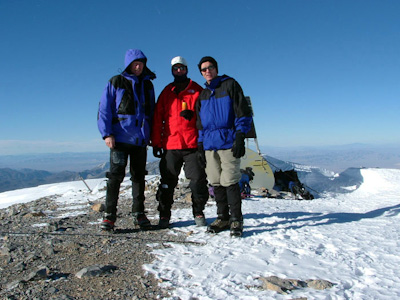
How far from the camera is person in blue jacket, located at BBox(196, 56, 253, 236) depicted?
3449 mm

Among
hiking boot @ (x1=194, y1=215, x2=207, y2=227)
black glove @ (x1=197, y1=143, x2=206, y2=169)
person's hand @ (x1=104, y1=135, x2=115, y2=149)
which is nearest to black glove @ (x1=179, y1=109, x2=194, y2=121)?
black glove @ (x1=197, y1=143, x2=206, y2=169)

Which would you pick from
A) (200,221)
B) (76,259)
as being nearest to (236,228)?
(200,221)

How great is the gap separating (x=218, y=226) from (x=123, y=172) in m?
1.45

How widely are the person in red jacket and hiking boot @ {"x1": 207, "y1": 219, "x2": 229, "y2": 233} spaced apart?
34 cm

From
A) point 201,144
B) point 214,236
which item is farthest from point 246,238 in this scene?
point 201,144

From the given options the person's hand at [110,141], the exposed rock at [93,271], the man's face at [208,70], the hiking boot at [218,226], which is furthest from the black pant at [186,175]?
the exposed rock at [93,271]

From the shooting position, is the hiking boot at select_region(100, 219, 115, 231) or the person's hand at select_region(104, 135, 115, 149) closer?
the person's hand at select_region(104, 135, 115, 149)

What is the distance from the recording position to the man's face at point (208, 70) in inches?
145

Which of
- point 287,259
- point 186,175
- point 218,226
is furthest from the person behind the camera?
point 186,175

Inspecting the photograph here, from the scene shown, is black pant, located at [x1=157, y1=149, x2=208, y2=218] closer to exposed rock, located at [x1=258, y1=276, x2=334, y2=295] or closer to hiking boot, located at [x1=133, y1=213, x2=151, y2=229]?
hiking boot, located at [x1=133, y1=213, x2=151, y2=229]

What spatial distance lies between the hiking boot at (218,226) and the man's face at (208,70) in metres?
1.87

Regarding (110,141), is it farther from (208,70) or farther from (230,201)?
(230,201)

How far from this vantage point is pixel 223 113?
138 inches

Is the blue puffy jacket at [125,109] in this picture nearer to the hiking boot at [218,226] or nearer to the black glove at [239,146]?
the black glove at [239,146]
